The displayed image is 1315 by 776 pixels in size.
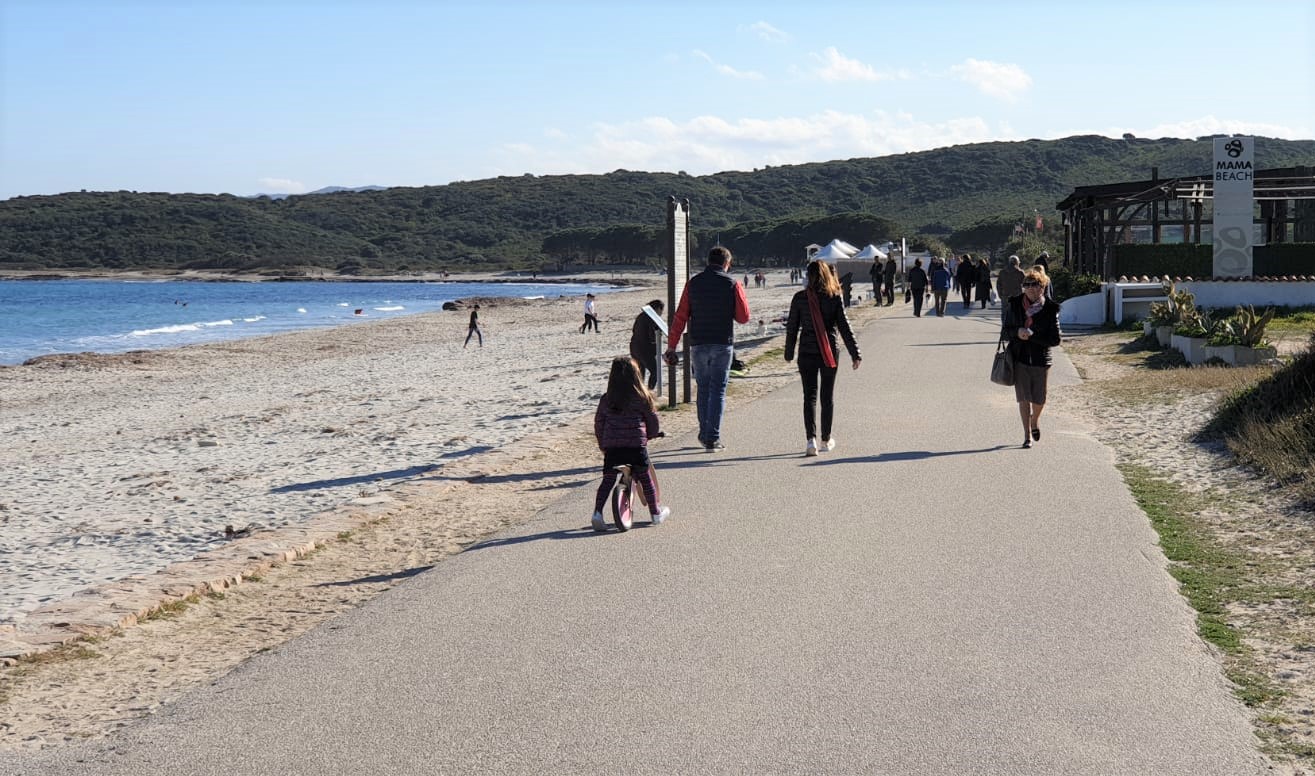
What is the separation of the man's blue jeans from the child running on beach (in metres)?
2.61

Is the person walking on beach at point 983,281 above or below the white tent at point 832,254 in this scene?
below

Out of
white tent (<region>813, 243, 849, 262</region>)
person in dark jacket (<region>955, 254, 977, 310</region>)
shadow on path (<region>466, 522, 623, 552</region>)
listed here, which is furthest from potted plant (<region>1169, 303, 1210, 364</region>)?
white tent (<region>813, 243, 849, 262</region>)

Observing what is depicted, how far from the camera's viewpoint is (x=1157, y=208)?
1216 inches

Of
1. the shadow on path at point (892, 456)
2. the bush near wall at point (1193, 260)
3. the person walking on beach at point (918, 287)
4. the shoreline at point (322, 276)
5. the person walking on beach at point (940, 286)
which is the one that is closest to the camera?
the shadow on path at point (892, 456)

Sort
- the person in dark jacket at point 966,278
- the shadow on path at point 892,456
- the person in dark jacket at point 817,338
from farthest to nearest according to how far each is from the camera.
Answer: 1. the person in dark jacket at point 966,278
2. the person in dark jacket at point 817,338
3. the shadow on path at point 892,456

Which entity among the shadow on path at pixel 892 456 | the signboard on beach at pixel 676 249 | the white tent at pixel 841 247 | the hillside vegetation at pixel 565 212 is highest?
the hillside vegetation at pixel 565 212

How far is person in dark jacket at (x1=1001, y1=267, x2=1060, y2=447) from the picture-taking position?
34.9 ft

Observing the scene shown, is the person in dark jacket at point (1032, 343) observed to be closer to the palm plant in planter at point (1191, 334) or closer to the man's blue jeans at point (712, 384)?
the man's blue jeans at point (712, 384)

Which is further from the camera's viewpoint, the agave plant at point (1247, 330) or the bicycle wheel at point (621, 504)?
the agave plant at point (1247, 330)

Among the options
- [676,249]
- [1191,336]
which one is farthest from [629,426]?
[1191,336]

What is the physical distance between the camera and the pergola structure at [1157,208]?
94.5 feet

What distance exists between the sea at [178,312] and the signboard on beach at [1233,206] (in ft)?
102

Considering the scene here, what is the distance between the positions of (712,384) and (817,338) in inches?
36.1

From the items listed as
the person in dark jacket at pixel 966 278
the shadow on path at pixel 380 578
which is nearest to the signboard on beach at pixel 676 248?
the shadow on path at pixel 380 578
